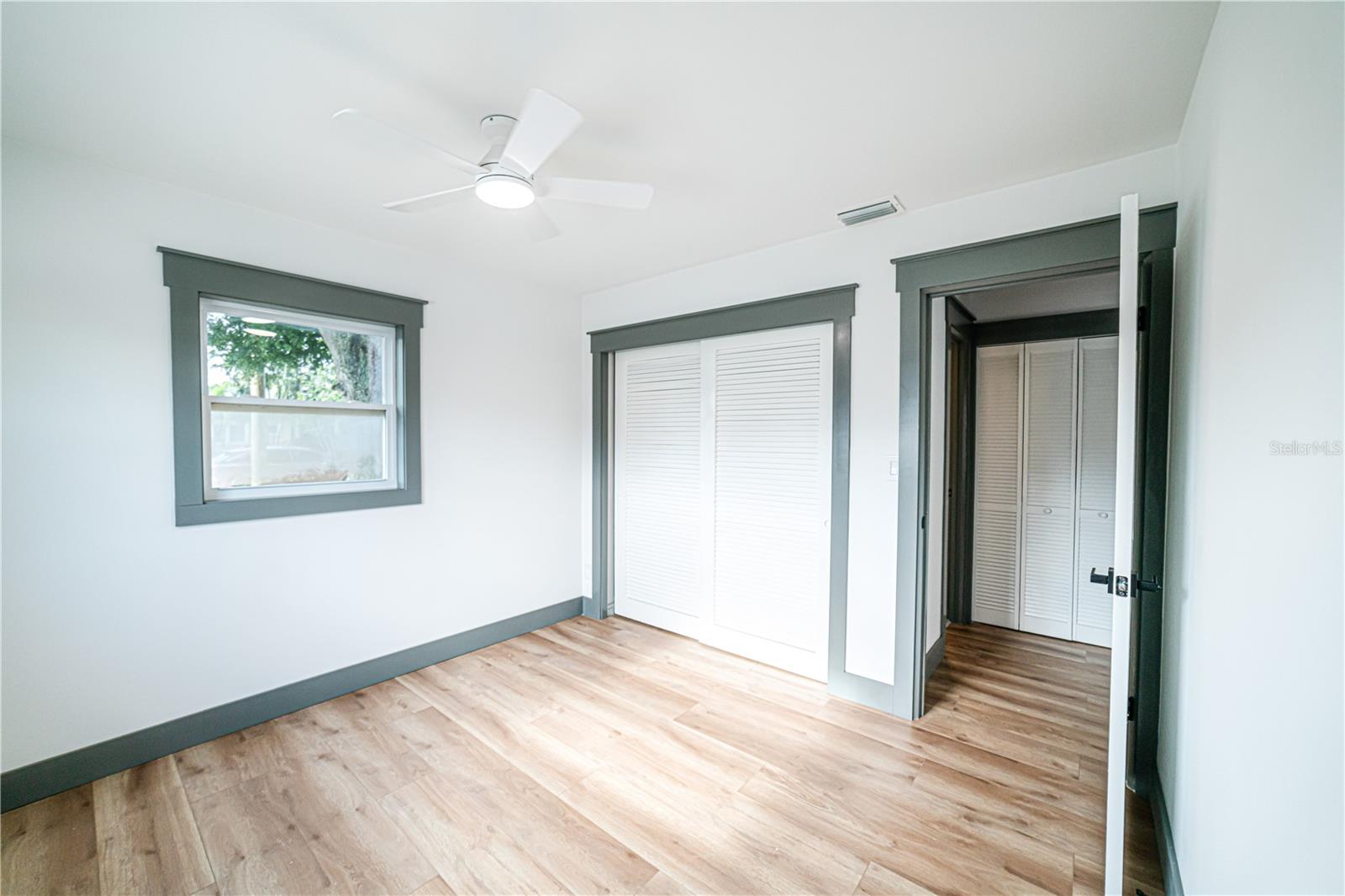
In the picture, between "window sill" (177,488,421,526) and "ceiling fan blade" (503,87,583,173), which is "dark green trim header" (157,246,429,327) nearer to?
"window sill" (177,488,421,526)

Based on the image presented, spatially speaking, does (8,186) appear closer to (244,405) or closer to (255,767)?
(244,405)

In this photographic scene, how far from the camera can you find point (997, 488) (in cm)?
411

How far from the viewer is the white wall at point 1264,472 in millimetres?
796

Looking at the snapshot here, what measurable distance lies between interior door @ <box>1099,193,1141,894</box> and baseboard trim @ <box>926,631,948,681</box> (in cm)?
158

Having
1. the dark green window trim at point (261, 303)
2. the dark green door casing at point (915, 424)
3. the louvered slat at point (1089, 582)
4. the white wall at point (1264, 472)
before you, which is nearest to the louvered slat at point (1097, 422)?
the louvered slat at point (1089, 582)

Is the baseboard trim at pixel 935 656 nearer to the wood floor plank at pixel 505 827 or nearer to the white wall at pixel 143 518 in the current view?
the wood floor plank at pixel 505 827

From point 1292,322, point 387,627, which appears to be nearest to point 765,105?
point 1292,322

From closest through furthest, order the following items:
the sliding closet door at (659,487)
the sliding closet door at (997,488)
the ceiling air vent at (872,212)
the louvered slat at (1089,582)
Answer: the ceiling air vent at (872,212), the louvered slat at (1089,582), the sliding closet door at (659,487), the sliding closet door at (997,488)

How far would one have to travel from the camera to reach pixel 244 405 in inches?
106

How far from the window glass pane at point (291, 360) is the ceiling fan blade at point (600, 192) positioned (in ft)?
6.13

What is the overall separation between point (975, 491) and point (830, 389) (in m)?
2.01

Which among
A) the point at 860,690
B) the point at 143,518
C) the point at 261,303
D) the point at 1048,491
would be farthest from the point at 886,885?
the point at 261,303

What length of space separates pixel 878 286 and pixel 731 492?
60.4 inches

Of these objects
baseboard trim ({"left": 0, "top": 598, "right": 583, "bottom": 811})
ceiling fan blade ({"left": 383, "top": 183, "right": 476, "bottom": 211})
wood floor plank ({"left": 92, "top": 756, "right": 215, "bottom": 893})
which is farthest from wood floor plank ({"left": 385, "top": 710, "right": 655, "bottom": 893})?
ceiling fan blade ({"left": 383, "top": 183, "right": 476, "bottom": 211})
